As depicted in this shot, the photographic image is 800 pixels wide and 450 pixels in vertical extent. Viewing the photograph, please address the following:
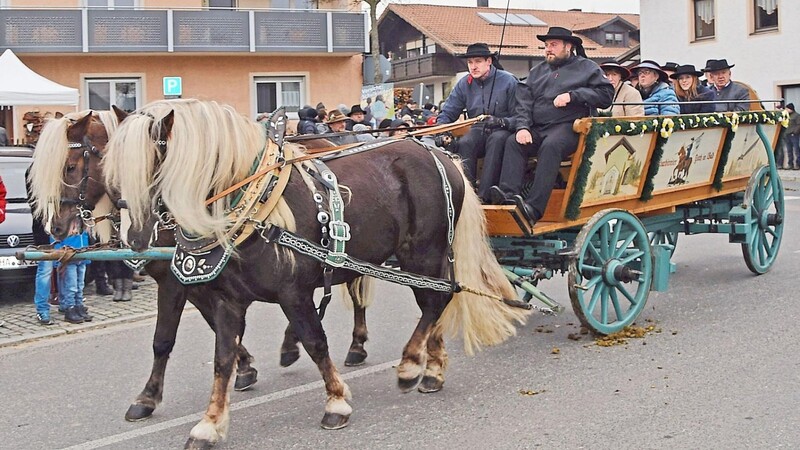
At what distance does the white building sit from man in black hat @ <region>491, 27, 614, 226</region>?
70.7 ft

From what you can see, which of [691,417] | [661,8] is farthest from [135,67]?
[691,417]

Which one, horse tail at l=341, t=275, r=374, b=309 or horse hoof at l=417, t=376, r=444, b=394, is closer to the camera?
horse hoof at l=417, t=376, r=444, b=394

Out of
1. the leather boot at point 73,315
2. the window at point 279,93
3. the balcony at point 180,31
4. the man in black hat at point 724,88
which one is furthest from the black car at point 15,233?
the window at point 279,93

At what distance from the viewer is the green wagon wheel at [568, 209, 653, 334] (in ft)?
21.4

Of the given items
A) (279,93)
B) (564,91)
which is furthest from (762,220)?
(279,93)

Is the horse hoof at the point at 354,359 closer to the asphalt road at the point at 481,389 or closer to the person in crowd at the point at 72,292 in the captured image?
the asphalt road at the point at 481,389

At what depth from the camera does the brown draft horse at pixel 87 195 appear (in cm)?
514

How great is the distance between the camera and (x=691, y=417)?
4.93 metres

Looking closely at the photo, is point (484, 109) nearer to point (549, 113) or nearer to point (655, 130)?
point (549, 113)

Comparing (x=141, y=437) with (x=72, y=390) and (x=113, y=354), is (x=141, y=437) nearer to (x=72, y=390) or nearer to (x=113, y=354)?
(x=72, y=390)

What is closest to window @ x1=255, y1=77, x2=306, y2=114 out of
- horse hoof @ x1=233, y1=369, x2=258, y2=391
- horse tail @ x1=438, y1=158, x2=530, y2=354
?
horse tail @ x1=438, y1=158, x2=530, y2=354

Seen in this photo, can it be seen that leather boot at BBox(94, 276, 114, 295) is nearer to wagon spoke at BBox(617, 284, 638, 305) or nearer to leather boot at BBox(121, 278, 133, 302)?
leather boot at BBox(121, 278, 133, 302)

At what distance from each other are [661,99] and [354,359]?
3.99m

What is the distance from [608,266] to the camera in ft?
22.4
